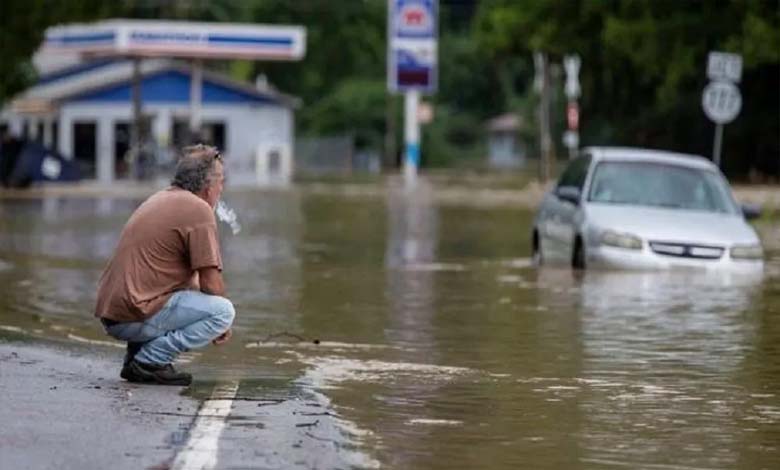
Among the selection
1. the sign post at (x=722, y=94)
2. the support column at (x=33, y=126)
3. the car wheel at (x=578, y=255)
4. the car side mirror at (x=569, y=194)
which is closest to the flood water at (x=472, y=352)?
the car wheel at (x=578, y=255)

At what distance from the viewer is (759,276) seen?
2027 cm

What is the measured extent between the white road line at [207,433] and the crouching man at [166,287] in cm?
38

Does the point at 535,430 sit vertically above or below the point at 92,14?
below

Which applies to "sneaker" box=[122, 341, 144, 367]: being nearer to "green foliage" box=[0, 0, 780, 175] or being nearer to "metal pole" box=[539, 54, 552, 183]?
"green foliage" box=[0, 0, 780, 175]

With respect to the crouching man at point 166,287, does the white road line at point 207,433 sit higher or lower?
lower

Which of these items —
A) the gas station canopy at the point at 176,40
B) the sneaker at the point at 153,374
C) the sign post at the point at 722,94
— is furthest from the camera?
the gas station canopy at the point at 176,40

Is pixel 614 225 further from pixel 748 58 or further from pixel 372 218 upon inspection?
pixel 748 58

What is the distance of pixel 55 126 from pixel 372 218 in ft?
105

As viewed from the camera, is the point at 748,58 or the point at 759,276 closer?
the point at 759,276

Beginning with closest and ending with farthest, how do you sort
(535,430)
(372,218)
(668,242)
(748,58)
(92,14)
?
(535,430), (668,242), (372,218), (748,58), (92,14)

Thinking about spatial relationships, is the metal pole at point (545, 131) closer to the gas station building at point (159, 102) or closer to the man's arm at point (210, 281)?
the gas station building at point (159, 102)

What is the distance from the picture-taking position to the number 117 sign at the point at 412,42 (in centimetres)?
6512

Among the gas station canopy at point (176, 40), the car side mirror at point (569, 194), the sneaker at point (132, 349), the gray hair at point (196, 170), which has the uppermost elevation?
the gas station canopy at point (176, 40)

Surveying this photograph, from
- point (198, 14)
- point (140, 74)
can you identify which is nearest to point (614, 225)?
point (140, 74)
